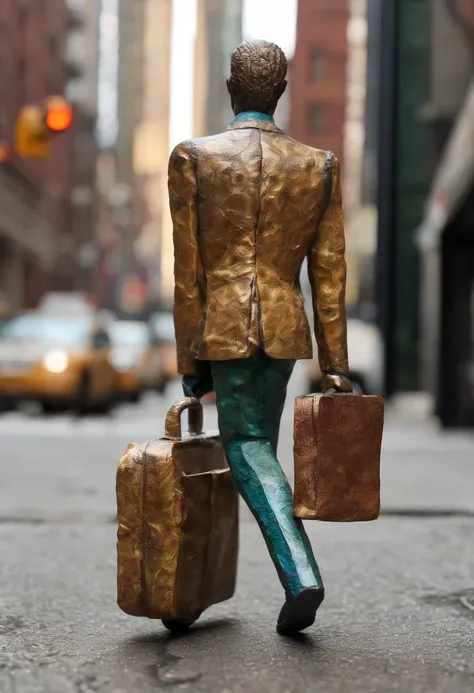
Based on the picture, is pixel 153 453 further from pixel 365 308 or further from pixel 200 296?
pixel 365 308

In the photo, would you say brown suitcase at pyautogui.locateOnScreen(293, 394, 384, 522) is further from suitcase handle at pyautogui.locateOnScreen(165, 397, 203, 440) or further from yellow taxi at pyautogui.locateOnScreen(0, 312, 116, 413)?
yellow taxi at pyautogui.locateOnScreen(0, 312, 116, 413)

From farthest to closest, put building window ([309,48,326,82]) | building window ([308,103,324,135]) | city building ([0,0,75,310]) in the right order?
building window ([308,103,324,135]) < building window ([309,48,326,82]) < city building ([0,0,75,310])

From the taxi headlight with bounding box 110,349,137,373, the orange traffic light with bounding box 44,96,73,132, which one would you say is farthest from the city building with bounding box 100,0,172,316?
the orange traffic light with bounding box 44,96,73,132

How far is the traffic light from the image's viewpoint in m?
19.7

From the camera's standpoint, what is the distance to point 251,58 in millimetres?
5172

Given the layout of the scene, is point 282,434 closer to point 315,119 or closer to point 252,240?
point 252,240

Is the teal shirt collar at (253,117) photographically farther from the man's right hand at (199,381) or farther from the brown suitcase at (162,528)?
the brown suitcase at (162,528)

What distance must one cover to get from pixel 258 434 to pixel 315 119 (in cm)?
10615

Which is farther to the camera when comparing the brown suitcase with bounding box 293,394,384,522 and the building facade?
the building facade

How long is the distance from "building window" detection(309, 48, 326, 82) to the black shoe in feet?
348

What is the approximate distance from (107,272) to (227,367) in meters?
87.0

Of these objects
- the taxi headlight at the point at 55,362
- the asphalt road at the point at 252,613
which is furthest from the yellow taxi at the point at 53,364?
the asphalt road at the point at 252,613

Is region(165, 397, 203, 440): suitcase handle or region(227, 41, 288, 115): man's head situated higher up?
region(227, 41, 288, 115): man's head


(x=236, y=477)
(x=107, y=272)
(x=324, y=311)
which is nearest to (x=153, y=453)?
(x=236, y=477)
